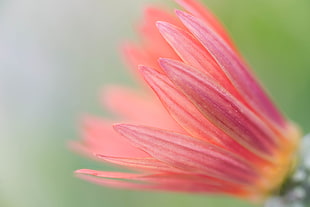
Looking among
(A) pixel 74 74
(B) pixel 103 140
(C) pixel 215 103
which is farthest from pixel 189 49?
(A) pixel 74 74

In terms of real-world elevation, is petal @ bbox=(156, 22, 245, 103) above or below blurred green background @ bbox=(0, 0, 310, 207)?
below

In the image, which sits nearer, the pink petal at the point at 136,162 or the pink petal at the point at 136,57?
A: the pink petal at the point at 136,162

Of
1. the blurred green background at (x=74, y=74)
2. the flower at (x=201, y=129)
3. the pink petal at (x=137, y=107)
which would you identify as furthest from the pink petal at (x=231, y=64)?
the blurred green background at (x=74, y=74)

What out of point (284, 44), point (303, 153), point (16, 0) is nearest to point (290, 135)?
point (303, 153)

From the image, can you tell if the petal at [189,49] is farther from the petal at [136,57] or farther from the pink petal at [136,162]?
the petal at [136,57]

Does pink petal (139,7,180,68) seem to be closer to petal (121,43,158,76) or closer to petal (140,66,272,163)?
petal (121,43,158,76)

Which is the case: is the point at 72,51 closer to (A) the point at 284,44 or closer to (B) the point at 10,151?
(B) the point at 10,151

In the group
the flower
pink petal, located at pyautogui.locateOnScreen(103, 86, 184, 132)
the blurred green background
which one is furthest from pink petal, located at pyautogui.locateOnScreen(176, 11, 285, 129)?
the blurred green background
